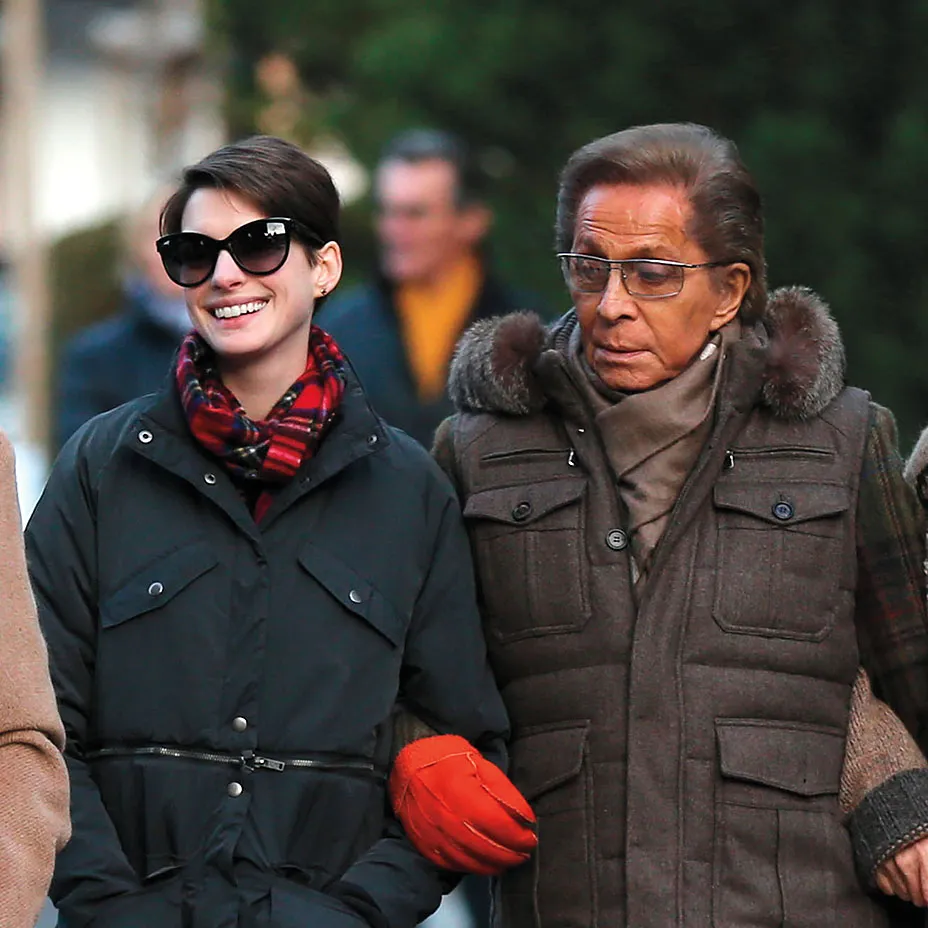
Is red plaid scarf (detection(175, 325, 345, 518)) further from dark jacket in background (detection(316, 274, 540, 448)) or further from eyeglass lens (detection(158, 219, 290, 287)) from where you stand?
dark jacket in background (detection(316, 274, 540, 448))

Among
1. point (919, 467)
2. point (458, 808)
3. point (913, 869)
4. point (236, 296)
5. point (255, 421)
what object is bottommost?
point (913, 869)

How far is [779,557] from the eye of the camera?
4.47 metres

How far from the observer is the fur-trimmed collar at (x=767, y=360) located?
4.55 metres

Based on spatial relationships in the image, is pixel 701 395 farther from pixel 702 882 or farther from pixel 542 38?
pixel 542 38

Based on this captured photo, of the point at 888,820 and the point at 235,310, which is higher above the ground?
the point at 235,310

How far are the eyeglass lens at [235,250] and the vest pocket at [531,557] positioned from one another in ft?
2.00

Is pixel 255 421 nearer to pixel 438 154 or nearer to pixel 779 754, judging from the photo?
pixel 779 754

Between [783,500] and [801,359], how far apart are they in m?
0.27

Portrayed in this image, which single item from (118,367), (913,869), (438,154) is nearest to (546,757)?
(913,869)

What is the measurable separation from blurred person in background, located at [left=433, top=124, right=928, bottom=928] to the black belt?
1.47 feet

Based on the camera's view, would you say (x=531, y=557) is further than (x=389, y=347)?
No

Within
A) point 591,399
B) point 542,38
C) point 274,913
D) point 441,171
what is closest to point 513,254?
point 542,38

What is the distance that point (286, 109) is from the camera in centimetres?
1414

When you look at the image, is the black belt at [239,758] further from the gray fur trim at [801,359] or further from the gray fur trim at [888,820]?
the gray fur trim at [801,359]
